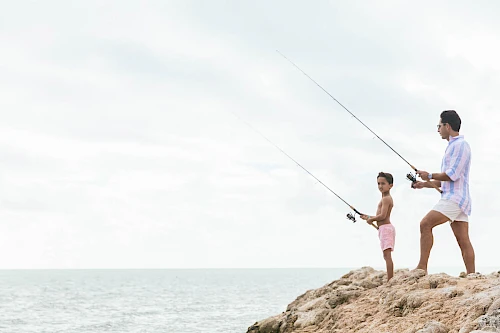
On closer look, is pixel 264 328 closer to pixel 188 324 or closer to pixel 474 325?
pixel 474 325

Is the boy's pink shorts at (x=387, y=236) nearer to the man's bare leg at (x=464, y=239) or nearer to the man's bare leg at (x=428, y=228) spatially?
the man's bare leg at (x=428, y=228)

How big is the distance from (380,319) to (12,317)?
2909 centimetres

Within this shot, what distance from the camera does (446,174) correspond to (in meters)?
7.53

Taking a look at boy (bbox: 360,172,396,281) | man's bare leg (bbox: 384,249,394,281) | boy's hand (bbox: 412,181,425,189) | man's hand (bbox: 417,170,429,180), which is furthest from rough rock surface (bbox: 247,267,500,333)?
man's hand (bbox: 417,170,429,180)

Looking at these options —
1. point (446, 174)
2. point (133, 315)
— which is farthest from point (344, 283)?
point (133, 315)

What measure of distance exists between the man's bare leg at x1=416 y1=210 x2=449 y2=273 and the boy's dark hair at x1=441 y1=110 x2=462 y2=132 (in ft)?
3.66

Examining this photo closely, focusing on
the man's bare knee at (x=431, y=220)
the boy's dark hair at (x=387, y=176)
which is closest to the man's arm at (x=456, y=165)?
the man's bare knee at (x=431, y=220)

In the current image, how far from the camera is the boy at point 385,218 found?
28.2 feet

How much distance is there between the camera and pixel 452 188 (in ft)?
25.0

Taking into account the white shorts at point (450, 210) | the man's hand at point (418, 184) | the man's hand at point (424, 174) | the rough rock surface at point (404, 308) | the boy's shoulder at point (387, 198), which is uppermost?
the man's hand at point (424, 174)

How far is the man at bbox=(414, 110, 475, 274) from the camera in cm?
755

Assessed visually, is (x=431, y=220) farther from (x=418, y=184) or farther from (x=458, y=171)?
(x=458, y=171)

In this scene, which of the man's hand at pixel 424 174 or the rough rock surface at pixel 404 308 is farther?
the man's hand at pixel 424 174

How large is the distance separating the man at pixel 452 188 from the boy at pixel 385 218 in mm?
781
